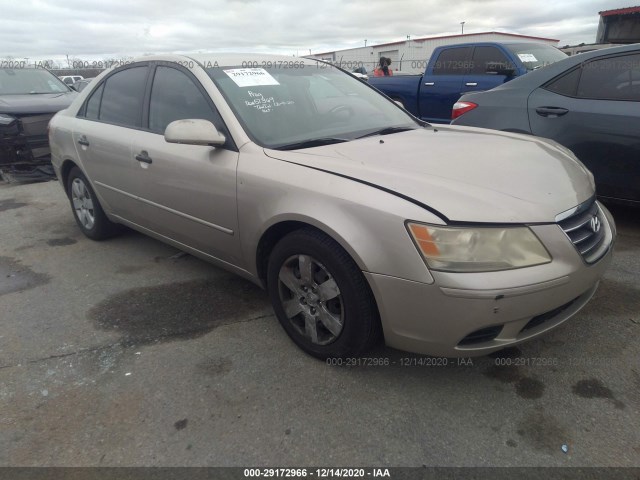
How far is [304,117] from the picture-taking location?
293 centimetres

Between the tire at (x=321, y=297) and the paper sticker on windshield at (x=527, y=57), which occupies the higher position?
the paper sticker on windshield at (x=527, y=57)

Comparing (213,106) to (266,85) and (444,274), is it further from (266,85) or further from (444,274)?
(444,274)

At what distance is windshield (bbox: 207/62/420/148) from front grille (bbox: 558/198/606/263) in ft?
4.15

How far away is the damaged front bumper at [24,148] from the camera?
6574 millimetres

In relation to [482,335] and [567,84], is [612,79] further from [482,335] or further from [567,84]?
[482,335]

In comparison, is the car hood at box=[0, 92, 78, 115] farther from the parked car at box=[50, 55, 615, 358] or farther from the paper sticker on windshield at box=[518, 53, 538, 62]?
the paper sticker on windshield at box=[518, 53, 538, 62]

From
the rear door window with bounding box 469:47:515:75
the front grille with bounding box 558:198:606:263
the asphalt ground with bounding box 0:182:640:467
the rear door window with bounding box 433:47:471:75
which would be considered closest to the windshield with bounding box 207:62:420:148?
the asphalt ground with bounding box 0:182:640:467

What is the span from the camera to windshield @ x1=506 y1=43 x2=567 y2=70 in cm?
689

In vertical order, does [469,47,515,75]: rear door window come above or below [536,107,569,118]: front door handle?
above

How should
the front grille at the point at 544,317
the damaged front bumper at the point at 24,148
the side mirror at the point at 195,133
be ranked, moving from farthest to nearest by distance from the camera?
1. the damaged front bumper at the point at 24,148
2. the side mirror at the point at 195,133
3. the front grille at the point at 544,317

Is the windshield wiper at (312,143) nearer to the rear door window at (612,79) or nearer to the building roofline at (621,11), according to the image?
the rear door window at (612,79)

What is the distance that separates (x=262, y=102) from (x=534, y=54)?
5.75 meters

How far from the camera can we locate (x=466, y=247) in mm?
1916

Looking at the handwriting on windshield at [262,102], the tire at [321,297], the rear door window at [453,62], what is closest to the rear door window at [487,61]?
the rear door window at [453,62]
